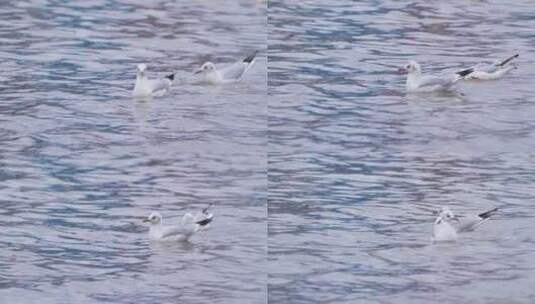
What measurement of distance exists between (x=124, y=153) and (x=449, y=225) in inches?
105

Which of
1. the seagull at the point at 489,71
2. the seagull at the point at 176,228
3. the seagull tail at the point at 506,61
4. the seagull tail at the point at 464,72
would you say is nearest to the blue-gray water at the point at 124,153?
the seagull at the point at 176,228

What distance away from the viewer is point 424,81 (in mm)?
13461

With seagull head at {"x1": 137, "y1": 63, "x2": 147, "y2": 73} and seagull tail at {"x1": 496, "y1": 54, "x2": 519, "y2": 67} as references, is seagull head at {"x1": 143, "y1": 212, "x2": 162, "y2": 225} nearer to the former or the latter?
seagull head at {"x1": 137, "y1": 63, "x2": 147, "y2": 73}

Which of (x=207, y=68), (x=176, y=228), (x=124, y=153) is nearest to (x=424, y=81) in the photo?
(x=207, y=68)

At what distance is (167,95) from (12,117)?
134 centimetres

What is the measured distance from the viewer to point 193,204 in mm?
11133

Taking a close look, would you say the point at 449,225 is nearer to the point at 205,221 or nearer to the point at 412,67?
the point at 205,221

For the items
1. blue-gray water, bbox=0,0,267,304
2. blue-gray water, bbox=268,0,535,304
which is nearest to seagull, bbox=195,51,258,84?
blue-gray water, bbox=0,0,267,304

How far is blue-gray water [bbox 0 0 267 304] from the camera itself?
9.86 meters

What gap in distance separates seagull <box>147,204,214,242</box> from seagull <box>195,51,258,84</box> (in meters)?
Answer: 3.37

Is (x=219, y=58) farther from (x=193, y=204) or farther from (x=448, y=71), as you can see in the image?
(x=193, y=204)

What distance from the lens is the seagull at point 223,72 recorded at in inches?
544

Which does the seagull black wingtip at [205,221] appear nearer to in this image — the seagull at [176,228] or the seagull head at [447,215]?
the seagull at [176,228]

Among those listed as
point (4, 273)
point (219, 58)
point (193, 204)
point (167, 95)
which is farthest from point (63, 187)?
point (219, 58)
